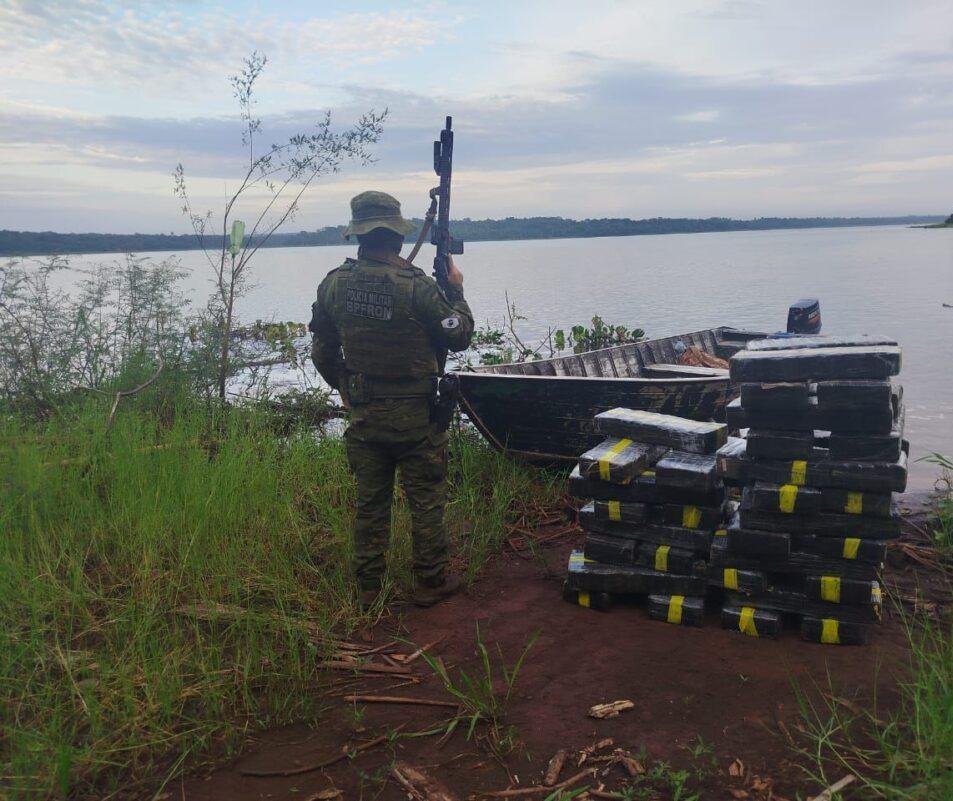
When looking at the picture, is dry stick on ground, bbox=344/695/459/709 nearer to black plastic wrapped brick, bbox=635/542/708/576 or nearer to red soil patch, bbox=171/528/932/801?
red soil patch, bbox=171/528/932/801

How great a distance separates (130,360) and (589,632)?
17.5ft

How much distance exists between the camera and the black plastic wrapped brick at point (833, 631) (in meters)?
4.25

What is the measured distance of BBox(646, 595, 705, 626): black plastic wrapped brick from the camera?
4.57m

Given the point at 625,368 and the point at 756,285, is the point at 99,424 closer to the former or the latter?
the point at 625,368

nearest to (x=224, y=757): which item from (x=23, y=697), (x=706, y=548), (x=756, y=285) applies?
(x=23, y=697)

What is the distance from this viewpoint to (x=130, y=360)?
7.52 metres

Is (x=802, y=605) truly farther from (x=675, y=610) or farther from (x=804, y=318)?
(x=804, y=318)

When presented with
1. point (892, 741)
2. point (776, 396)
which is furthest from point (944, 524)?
point (892, 741)

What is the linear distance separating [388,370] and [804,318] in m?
7.91

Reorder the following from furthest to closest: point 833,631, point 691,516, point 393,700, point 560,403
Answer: point 560,403 → point 691,516 → point 833,631 → point 393,700

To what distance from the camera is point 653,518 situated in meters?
4.82

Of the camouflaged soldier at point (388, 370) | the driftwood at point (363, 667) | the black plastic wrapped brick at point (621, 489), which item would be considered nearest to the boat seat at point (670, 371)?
the black plastic wrapped brick at point (621, 489)

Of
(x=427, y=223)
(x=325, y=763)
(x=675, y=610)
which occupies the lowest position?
(x=325, y=763)

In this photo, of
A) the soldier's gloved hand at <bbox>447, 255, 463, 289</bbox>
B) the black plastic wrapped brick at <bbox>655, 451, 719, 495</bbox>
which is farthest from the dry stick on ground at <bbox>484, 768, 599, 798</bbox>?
the soldier's gloved hand at <bbox>447, 255, 463, 289</bbox>
